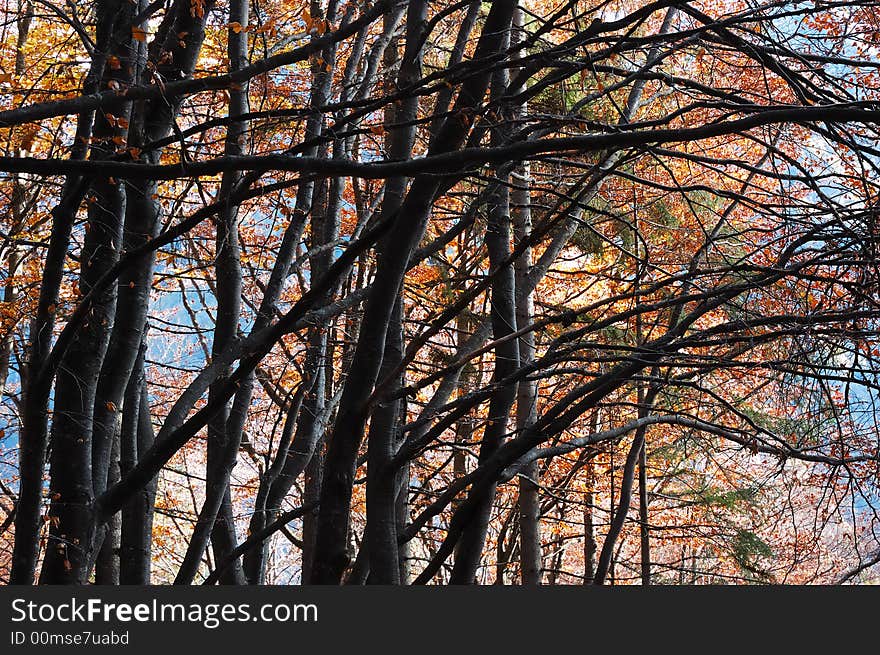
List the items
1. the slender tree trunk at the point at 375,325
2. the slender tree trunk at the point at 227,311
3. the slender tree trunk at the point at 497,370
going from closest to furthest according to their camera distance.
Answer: the slender tree trunk at the point at 375,325 < the slender tree trunk at the point at 497,370 < the slender tree trunk at the point at 227,311

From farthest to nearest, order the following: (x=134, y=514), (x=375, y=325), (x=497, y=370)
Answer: (x=134, y=514) → (x=497, y=370) → (x=375, y=325)

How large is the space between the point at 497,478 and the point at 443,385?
7.33ft

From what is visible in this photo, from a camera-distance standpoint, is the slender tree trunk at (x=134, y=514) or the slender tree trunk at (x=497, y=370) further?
the slender tree trunk at (x=134, y=514)

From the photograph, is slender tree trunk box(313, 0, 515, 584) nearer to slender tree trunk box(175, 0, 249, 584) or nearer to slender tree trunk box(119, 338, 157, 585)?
slender tree trunk box(175, 0, 249, 584)

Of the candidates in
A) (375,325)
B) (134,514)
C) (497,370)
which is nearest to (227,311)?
(134,514)

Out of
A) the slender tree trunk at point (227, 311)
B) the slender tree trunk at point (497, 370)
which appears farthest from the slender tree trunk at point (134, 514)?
the slender tree trunk at point (497, 370)

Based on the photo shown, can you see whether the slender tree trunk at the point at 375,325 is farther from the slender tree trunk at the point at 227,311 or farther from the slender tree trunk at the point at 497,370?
the slender tree trunk at the point at 227,311

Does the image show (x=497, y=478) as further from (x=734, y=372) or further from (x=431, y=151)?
(x=734, y=372)

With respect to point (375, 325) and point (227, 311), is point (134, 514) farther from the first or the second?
point (375, 325)

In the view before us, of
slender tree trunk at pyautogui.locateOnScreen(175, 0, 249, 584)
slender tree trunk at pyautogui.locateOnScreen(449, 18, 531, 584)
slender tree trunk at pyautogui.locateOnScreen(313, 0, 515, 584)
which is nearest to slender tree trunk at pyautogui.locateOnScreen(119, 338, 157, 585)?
slender tree trunk at pyautogui.locateOnScreen(175, 0, 249, 584)

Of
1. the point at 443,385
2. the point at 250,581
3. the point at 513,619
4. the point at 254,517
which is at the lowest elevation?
the point at 513,619

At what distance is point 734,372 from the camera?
8.10m

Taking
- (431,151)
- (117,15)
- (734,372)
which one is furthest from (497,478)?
(734,372)

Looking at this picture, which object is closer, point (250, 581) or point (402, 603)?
point (402, 603)
